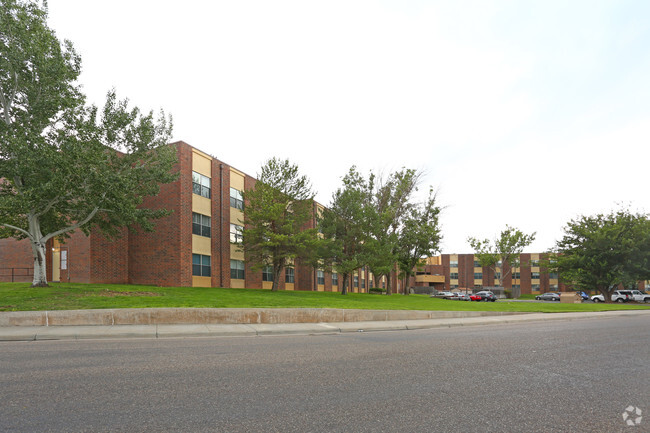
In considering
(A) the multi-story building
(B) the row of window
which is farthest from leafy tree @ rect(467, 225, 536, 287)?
(B) the row of window

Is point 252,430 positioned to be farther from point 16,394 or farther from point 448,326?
point 448,326

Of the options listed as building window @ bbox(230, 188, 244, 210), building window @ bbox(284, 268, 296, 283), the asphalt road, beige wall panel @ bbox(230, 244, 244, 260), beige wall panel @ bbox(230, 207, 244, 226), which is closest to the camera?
the asphalt road

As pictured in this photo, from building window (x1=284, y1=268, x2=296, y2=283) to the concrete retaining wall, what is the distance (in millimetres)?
25982

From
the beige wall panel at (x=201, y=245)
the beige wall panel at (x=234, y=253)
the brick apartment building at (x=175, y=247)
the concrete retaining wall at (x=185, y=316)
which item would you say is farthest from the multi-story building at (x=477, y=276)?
the concrete retaining wall at (x=185, y=316)

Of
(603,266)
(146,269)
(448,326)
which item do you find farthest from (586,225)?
(146,269)

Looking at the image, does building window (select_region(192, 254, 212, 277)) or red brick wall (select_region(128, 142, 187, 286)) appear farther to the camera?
building window (select_region(192, 254, 212, 277))

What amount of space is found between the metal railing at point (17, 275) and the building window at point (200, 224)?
12802mm

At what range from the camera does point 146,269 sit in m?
30.5

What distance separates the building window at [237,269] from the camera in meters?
35.2

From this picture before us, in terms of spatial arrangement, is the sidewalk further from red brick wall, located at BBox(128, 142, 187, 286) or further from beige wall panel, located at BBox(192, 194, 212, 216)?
beige wall panel, located at BBox(192, 194, 212, 216)

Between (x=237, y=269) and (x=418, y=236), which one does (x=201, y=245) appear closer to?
(x=237, y=269)

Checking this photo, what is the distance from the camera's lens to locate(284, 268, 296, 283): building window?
1719 inches

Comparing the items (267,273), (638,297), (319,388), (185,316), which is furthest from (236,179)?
(638,297)

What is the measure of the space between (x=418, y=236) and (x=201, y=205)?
23172 millimetres
